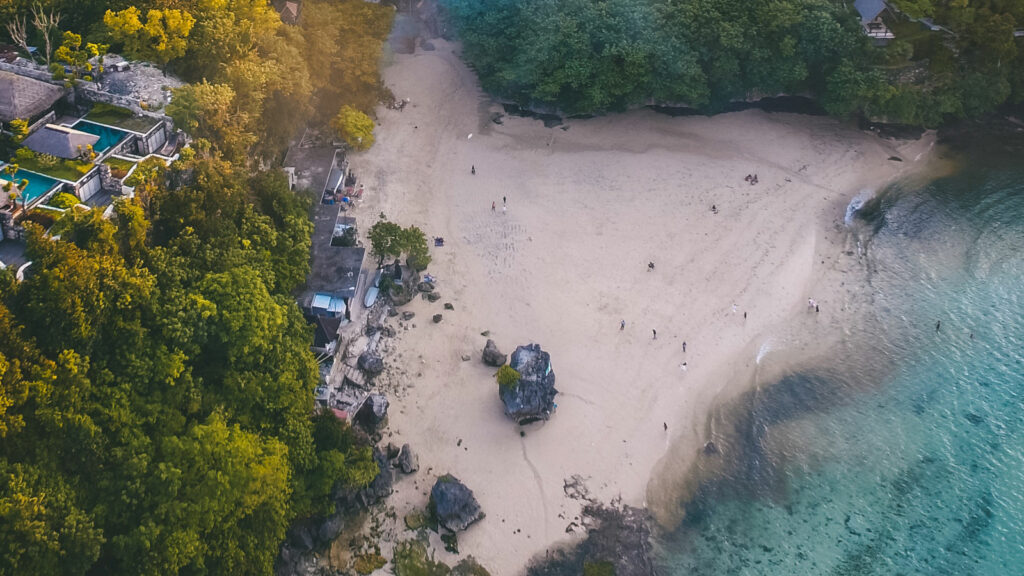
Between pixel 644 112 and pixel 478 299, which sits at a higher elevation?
pixel 644 112

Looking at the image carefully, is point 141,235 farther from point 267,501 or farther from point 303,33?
point 303,33

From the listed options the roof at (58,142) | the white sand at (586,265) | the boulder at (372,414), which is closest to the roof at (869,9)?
the white sand at (586,265)

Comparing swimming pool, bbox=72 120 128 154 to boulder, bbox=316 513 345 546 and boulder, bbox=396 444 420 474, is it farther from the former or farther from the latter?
boulder, bbox=316 513 345 546

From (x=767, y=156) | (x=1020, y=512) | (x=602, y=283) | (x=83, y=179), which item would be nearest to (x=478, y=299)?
(x=602, y=283)

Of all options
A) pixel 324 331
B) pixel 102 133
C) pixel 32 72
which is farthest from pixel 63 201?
pixel 324 331

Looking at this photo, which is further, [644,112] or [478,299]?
[644,112]

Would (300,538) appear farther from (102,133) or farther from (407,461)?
(102,133)
